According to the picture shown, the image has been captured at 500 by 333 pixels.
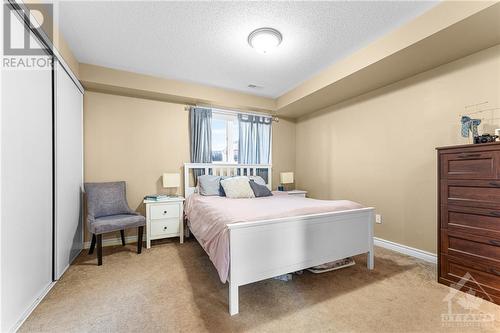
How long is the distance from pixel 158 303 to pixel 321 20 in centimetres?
294

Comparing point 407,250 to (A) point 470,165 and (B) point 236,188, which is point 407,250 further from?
(B) point 236,188

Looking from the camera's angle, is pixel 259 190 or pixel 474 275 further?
pixel 259 190

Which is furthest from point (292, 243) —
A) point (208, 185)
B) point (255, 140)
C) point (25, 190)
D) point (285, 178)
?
point (255, 140)

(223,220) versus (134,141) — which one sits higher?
(134,141)

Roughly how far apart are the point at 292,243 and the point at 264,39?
6.81 feet

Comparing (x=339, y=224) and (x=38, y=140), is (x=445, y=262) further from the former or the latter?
(x=38, y=140)

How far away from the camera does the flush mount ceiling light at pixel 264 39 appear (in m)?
2.18

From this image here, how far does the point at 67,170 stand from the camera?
2432 mm

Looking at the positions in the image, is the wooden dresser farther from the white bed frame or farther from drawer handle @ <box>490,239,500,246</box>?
the white bed frame

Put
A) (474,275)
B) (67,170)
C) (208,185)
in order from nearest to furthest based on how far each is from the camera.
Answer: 1. (474,275)
2. (67,170)
3. (208,185)

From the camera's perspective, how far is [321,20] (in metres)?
2.06

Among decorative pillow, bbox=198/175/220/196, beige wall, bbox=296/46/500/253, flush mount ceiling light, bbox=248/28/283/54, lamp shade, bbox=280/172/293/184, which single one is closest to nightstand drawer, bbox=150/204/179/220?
decorative pillow, bbox=198/175/220/196

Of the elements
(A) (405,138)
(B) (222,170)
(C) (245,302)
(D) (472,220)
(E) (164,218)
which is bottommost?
(C) (245,302)

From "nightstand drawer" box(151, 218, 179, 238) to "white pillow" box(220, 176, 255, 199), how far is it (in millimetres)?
884
